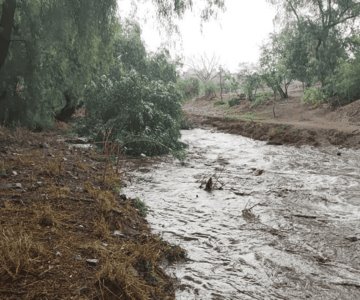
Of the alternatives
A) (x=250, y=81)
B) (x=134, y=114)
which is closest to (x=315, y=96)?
(x=250, y=81)

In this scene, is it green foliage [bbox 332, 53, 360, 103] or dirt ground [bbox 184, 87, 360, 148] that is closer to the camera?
dirt ground [bbox 184, 87, 360, 148]

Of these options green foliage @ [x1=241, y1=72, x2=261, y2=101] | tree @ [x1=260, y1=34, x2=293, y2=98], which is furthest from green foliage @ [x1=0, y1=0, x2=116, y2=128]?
green foliage @ [x1=241, y1=72, x2=261, y2=101]

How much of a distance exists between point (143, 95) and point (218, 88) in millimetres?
26851

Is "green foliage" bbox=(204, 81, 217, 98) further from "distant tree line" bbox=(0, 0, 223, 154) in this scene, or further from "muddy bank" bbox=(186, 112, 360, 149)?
"distant tree line" bbox=(0, 0, 223, 154)

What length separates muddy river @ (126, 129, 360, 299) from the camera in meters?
3.96

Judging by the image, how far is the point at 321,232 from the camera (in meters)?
5.37

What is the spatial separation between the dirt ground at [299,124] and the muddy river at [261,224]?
8.23ft

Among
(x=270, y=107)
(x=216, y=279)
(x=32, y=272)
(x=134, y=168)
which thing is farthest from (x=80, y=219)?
(x=270, y=107)

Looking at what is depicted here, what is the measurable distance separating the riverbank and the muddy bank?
344 inches

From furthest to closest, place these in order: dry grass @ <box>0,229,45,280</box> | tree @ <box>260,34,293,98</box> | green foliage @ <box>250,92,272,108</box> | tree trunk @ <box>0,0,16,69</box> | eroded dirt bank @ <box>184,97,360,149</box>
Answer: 1. green foliage @ <box>250,92,272,108</box>
2. tree @ <box>260,34,293,98</box>
3. eroded dirt bank @ <box>184,97,360,149</box>
4. tree trunk @ <box>0,0,16,69</box>
5. dry grass @ <box>0,229,45,280</box>

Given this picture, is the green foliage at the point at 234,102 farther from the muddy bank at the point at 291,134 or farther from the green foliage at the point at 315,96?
the muddy bank at the point at 291,134

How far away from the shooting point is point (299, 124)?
15977 millimetres

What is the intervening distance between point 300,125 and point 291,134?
1205mm

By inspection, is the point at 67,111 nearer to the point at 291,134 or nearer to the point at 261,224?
the point at 291,134
